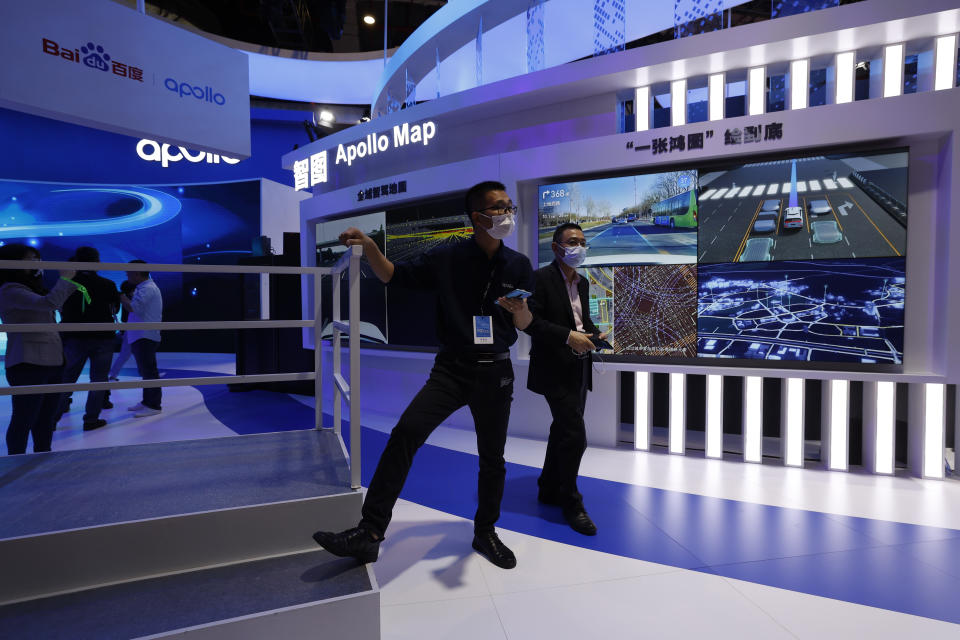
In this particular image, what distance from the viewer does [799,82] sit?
3609 millimetres

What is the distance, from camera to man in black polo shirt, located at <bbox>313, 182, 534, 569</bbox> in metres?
1.96

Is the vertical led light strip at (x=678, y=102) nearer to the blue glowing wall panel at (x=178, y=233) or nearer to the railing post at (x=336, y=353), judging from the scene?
the railing post at (x=336, y=353)

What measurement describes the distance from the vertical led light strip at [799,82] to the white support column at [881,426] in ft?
7.23

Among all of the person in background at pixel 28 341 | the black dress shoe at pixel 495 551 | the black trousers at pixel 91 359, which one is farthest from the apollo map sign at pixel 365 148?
the black dress shoe at pixel 495 551

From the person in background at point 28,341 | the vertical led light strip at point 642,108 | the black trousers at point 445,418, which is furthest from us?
the vertical led light strip at point 642,108

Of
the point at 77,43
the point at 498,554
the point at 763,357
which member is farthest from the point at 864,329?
the point at 77,43

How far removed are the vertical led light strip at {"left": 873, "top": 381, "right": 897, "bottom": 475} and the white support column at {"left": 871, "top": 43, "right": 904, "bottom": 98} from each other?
2151 mm

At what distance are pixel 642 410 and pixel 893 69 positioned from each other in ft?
10.3

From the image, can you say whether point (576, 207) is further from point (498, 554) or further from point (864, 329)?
point (498, 554)

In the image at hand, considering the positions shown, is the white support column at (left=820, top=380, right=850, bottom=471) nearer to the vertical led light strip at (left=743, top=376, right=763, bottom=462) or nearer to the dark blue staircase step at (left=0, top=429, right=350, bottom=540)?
the vertical led light strip at (left=743, top=376, right=763, bottom=462)

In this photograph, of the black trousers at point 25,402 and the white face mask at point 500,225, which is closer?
the white face mask at point 500,225

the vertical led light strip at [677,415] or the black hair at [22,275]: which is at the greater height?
the black hair at [22,275]

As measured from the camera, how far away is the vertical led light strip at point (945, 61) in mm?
3285

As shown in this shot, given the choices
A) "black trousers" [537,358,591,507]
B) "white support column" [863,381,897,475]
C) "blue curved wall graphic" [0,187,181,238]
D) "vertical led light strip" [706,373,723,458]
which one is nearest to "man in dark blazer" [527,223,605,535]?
"black trousers" [537,358,591,507]
